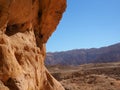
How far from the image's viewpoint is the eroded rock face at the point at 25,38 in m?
8.08

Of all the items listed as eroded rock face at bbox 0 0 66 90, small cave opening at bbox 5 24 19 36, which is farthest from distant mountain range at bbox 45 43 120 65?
small cave opening at bbox 5 24 19 36

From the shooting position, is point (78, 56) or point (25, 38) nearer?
point (25, 38)

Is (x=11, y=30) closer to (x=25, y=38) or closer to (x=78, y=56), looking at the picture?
(x=25, y=38)

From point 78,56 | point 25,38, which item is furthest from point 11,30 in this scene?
point 78,56

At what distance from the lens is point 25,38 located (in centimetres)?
1049

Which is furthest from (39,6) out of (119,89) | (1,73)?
(119,89)

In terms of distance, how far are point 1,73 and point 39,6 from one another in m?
4.97

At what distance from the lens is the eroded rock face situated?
8.08m

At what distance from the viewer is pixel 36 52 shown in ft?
35.6

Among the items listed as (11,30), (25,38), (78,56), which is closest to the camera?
(11,30)

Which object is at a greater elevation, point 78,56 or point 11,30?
point 78,56

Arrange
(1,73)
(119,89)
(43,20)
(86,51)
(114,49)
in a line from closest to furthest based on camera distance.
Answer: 1. (1,73)
2. (43,20)
3. (119,89)
4. (114,49)
5. (86,51)

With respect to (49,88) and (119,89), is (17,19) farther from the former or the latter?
(119,89)

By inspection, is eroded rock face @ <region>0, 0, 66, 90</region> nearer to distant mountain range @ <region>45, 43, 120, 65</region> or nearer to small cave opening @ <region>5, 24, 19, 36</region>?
small cave opening @ <region>5, 24, 19, 36</region>
